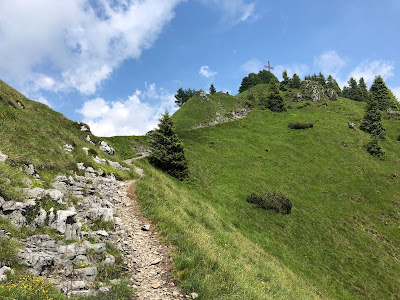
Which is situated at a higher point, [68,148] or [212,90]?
[212,90]

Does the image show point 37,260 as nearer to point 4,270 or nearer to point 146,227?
point 4,270

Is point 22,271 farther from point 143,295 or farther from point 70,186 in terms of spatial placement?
point 70,186

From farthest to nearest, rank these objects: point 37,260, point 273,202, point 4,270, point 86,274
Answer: point 273,202 → point 86,274 → point 37,260 → point 4,270

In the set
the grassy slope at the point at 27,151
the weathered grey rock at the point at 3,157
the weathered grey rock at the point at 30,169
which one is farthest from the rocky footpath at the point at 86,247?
the weathered grey rock at the point at 3,157

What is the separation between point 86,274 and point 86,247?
1476 millimetres

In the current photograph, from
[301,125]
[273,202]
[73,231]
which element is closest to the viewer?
[73,231]

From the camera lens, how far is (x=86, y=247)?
8.99 m

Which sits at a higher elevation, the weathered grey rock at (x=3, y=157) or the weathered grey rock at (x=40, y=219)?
the weathered grey rock at (x=3, y=157)

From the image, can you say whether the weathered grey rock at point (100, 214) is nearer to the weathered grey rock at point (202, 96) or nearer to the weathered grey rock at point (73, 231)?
the weathered grey rock at point (73, 231)

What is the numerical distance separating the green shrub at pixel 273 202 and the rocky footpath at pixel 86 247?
27624 millimetres

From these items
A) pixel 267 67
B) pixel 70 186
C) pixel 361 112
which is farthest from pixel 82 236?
pixel 267 67

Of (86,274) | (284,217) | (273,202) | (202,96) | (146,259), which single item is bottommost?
(284,217)

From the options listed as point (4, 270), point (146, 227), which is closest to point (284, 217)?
point (146, 227)

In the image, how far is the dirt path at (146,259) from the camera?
25.5 feet
